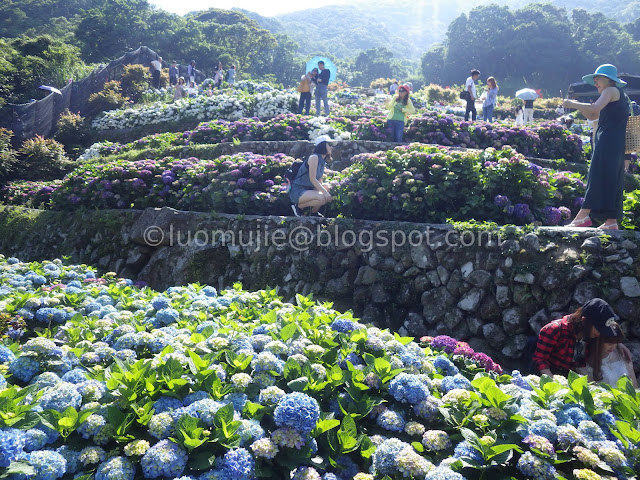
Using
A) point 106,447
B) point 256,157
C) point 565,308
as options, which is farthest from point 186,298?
point 256,157

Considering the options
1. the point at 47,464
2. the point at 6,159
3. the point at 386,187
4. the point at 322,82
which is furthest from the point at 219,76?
the point at 47,464

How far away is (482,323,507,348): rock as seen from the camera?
4109 millimetres

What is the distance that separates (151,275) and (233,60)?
3236cm

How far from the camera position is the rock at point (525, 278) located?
13.5 feet

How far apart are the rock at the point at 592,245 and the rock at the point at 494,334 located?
96cm

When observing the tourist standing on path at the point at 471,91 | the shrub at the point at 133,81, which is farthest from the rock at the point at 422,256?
the shrub at the point at 133,81

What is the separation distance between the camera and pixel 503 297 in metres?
4.18

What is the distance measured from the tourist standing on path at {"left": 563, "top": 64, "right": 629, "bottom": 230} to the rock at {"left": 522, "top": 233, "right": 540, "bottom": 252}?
0.87m

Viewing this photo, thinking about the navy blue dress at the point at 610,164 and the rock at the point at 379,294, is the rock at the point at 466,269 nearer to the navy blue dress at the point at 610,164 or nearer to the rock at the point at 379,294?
the rock at the point at 379,294

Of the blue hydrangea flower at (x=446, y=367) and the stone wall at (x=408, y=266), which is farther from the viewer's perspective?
the stone wall at (x=408, y=266)

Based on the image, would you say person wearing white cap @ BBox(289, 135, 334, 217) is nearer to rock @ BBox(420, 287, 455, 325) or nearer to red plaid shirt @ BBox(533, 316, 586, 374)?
rock @ BBox(420, 287, 455, 325)

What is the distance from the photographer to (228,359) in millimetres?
2193

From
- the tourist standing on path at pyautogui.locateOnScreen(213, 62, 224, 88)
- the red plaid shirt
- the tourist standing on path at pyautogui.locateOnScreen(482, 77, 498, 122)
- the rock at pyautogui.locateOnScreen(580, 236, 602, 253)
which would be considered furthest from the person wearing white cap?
the tourist standing on path at pyautogui.locateOnScreen(213, 62, 224, 88)

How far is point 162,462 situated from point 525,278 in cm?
338
